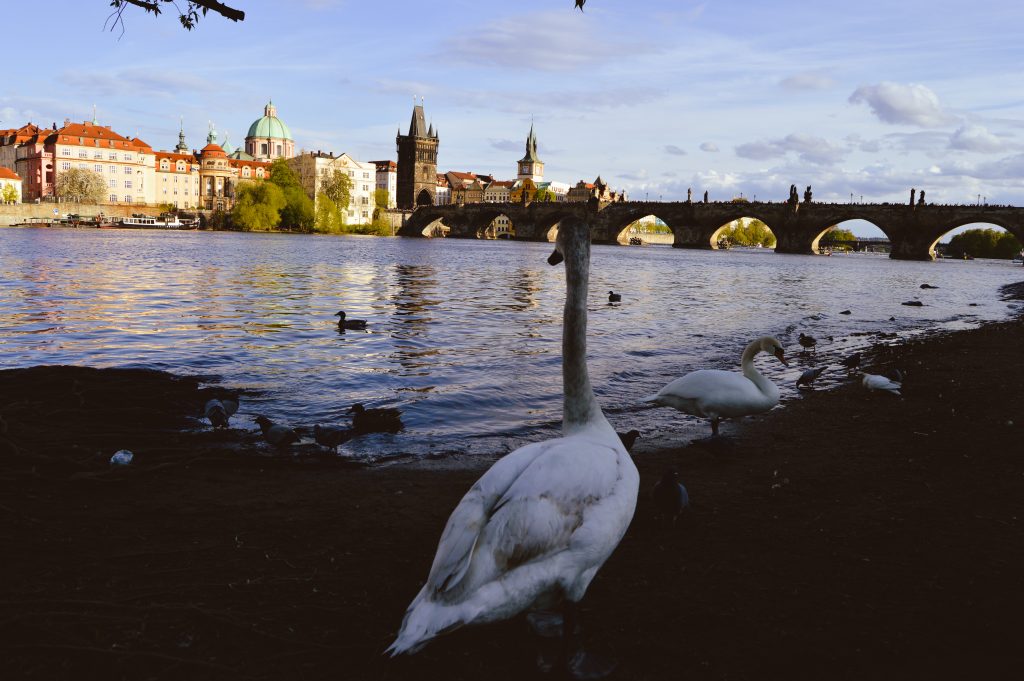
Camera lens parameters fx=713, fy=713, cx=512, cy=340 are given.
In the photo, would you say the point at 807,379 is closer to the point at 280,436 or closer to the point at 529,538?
the point at 280,436

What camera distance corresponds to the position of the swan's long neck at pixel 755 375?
714cm

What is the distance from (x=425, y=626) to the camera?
8.15 ft

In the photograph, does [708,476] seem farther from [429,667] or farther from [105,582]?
[105,582]

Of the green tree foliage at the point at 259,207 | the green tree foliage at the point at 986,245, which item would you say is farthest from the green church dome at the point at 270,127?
the green tree foliage at the point at 986,245

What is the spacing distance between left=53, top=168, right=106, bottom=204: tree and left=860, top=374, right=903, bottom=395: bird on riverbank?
130m

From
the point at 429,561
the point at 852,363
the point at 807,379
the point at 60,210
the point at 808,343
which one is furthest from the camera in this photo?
the point at 60,210

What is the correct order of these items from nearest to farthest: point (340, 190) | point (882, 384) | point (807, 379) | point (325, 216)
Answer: point (882, 384), point (807, 379), point (325, 216), point (340, 190)

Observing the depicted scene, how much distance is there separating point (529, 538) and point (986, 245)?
15554 centimetres

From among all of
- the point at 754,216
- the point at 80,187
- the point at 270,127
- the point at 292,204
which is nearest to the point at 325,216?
the point at 292,204

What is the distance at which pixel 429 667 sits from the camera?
2986 millimetres

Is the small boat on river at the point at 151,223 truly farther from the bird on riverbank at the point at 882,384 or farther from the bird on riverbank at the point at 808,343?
the bird on riverbank at the point at 882,384

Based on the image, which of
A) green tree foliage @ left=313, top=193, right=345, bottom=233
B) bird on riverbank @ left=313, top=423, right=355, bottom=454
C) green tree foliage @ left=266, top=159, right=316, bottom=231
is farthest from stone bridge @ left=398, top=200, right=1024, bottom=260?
bird on riverbank @ left=313, top=423, right=355, bottom=454

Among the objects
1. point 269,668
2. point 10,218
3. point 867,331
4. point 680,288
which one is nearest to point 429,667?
point 269,668

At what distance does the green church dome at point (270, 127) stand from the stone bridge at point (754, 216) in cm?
6437
